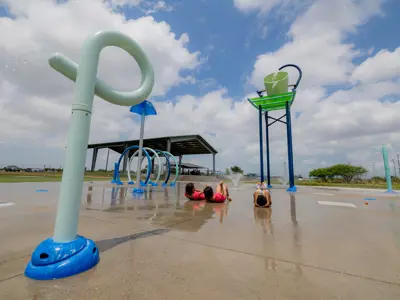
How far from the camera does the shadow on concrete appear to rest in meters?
2.86

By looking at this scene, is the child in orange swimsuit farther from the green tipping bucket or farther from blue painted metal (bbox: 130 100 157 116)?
the green tipping bucket

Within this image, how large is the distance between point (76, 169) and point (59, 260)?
974mm

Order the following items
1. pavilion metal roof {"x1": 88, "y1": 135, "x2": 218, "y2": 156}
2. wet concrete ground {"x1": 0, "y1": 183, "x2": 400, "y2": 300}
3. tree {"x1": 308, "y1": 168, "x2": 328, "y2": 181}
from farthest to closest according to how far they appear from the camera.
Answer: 1. tree {"x1": 308, "y1": 168, "x2": 328, "y2": 181}
2. pavilion metal roof {"x1": 88, "y1": 135, "x2": 218, "y2": 156}
3. wet concrete ground {"x1": 0, "y1": 183, "x2": 400, "y2": 300}

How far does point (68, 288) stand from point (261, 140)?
16.4m

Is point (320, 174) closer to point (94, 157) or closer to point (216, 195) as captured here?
point (216, 195)

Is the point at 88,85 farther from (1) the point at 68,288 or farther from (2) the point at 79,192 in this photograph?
(1) the point at 68,288

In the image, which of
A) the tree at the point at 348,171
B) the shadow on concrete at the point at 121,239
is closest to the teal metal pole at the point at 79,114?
the shadow on concrete at the point at 121,239

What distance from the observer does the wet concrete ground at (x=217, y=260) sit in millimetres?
1809

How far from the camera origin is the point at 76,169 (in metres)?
2.46

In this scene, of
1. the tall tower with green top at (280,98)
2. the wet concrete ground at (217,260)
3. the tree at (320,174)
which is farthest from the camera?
the tree at (320,174)

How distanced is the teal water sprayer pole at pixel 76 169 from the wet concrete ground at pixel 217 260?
13cm

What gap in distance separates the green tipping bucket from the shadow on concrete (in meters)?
14.3

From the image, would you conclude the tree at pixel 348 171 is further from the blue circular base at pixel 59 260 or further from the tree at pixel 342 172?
the blue circular base at pixel 59 260

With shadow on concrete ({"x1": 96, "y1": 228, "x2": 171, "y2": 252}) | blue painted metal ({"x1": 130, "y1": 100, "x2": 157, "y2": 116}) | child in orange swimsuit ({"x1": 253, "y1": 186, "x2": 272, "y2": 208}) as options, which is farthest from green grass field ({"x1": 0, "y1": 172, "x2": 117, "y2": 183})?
child in orange swimsuit ({"x1": 253, "y1": 186, "x2": 272, "y2": 208})
